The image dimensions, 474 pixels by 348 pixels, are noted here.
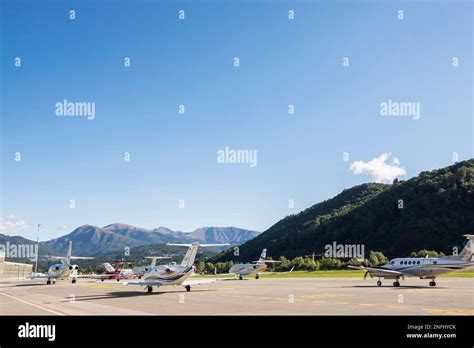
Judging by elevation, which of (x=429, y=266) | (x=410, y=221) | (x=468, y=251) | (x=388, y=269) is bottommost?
(x=388, y=269)

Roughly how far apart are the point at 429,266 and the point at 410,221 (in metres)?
122

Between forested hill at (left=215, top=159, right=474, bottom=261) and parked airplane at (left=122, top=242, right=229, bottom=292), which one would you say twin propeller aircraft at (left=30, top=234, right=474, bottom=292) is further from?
forested hill at (left=215, top=159, right=474, bottom=261)

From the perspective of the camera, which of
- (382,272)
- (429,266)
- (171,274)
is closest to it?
(171,274)

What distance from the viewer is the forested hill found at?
451 feet

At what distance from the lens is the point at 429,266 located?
3825 centimetres

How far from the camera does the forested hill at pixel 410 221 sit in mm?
137500

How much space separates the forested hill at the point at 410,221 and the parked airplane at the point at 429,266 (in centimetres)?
9342

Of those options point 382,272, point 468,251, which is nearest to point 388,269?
point 382,272

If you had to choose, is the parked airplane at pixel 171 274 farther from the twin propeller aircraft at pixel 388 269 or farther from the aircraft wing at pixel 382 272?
the aircraft wing at pixel 382 272

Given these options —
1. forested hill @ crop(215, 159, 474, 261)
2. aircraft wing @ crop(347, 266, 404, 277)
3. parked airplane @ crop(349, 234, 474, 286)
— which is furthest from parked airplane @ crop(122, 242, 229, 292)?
forested hill @ crop(215, 159, 474, 261)

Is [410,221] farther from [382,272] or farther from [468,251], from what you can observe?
[468,251]

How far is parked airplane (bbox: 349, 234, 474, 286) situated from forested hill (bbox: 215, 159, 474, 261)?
9342 centimetres

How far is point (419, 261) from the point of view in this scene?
39.2m
